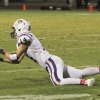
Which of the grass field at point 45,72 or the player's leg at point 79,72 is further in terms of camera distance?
the player's leg at point 79,72

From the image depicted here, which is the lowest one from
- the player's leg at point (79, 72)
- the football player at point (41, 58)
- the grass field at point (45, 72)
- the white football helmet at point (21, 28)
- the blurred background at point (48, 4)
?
the blurred background at point (48, 4)

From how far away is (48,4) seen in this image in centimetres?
4941

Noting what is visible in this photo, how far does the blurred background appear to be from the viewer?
4906 cm

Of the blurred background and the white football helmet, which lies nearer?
the white football helmet

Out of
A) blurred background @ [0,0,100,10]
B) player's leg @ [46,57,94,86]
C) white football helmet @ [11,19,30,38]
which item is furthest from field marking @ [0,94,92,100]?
blurred background @ [0,0,100,10]

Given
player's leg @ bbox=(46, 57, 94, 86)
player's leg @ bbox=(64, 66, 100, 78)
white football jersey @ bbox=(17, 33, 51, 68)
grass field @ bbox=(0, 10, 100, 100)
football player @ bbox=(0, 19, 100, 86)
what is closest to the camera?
grass field @ bbox=(0, 10, 100, 100)

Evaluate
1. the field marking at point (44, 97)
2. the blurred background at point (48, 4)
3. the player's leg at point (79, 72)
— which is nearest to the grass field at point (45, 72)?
the field marking at point (44, 97)

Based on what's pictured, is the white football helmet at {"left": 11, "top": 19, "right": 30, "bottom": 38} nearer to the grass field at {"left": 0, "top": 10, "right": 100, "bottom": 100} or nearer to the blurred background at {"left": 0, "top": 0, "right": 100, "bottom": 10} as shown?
the grass field at {"left": 0, "top": 10, "right": 100, "bottom": 100}

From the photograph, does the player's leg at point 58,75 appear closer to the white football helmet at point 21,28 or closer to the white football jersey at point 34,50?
the white football jersey at point 34,50

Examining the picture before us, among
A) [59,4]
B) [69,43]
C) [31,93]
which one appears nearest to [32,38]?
[31,93]

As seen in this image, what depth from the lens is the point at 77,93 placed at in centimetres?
854

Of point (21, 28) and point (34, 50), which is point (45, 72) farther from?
point (21, 28)

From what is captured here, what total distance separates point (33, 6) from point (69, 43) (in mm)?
34570

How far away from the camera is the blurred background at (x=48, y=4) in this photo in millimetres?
49062
